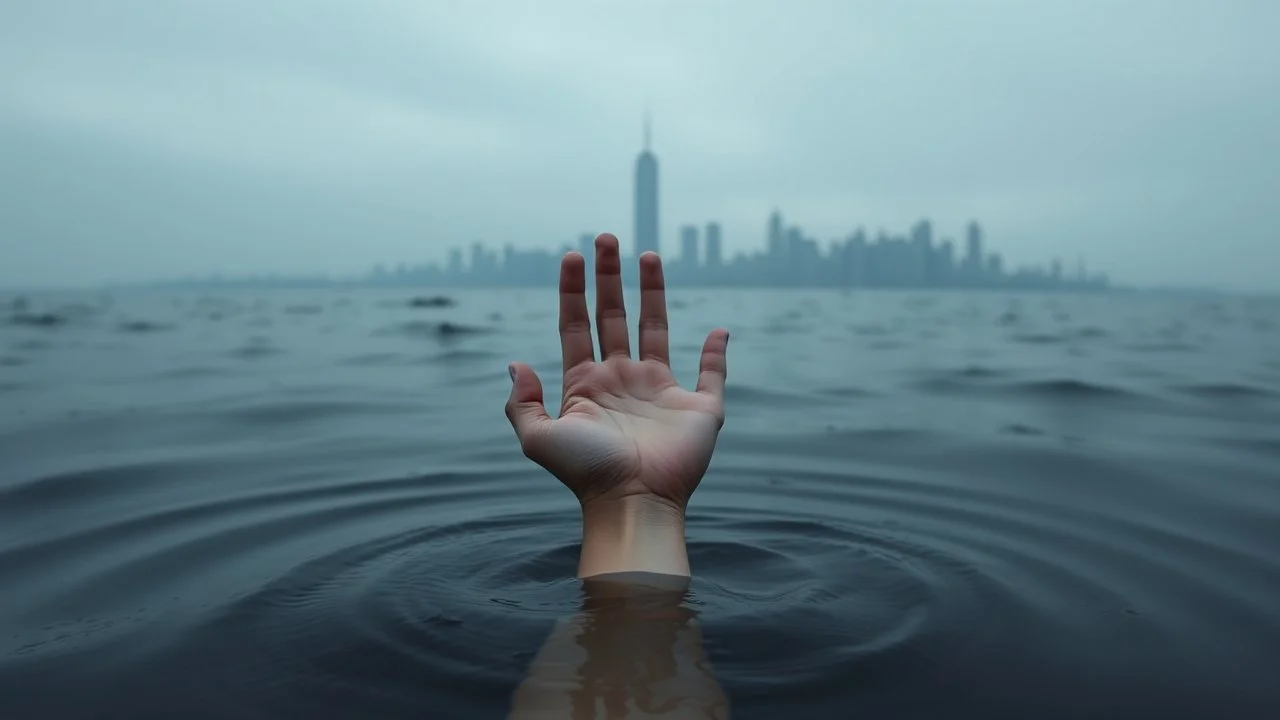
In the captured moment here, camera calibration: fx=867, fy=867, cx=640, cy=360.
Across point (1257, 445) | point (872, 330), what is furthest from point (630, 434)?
point (872, 330)

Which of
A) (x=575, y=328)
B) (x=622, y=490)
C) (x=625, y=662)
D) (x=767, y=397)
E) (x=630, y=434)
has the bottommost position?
(x=767, y=397)

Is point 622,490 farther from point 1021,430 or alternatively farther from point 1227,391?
point 1227,391

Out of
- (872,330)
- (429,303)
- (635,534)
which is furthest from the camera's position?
(429,303)

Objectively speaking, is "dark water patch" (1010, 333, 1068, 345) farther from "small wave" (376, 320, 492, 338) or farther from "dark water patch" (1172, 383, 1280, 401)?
"small wave" (376, 320, 492, 338)

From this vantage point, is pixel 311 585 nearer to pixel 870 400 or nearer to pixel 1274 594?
pixel 1274 594

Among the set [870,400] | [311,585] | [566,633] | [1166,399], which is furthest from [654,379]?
[1166,399]

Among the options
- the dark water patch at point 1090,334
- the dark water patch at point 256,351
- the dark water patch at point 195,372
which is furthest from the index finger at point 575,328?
the dark water patch at point 1090,334

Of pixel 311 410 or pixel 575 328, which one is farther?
pixel 311 410

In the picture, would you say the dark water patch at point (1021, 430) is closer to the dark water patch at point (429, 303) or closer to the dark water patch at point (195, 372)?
the dark water patch at point (195, 372)
